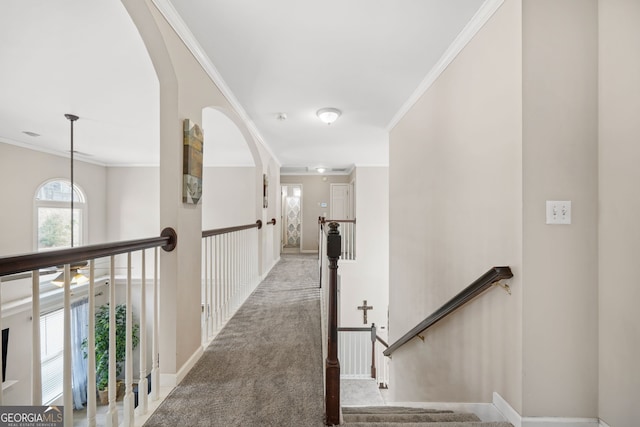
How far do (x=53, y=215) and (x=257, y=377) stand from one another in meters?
5.89

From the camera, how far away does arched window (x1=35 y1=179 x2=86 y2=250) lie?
5.18 meters

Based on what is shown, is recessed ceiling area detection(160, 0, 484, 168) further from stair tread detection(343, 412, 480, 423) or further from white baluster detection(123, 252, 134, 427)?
stair tread detection(343, 412, 480, 423)

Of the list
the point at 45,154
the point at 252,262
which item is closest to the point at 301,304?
the point at 252,262

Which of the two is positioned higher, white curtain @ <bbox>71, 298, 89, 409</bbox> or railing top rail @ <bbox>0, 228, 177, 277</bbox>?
railing top rail @ <bbox>0, 228, 177, 277</bbox>

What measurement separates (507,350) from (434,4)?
209cm

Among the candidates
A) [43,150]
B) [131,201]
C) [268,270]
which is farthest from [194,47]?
[131,201]

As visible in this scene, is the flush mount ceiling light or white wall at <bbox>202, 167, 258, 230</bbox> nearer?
the flush mount ceiling light

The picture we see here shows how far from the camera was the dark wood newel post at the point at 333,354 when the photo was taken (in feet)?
5.10

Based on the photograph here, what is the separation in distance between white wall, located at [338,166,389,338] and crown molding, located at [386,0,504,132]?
379 centimetres

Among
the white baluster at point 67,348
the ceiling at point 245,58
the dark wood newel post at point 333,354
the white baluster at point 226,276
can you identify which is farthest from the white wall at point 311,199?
the white baluster at point 67,348

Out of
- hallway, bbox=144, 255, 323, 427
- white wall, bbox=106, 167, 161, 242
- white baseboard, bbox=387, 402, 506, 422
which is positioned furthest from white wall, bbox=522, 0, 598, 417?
white wall, bbox=106, 167, 161, 242

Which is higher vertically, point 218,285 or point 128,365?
point 218,285

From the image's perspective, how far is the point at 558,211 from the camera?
1.55 metres

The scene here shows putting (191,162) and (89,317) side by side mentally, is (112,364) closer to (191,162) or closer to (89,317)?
(89,317)
